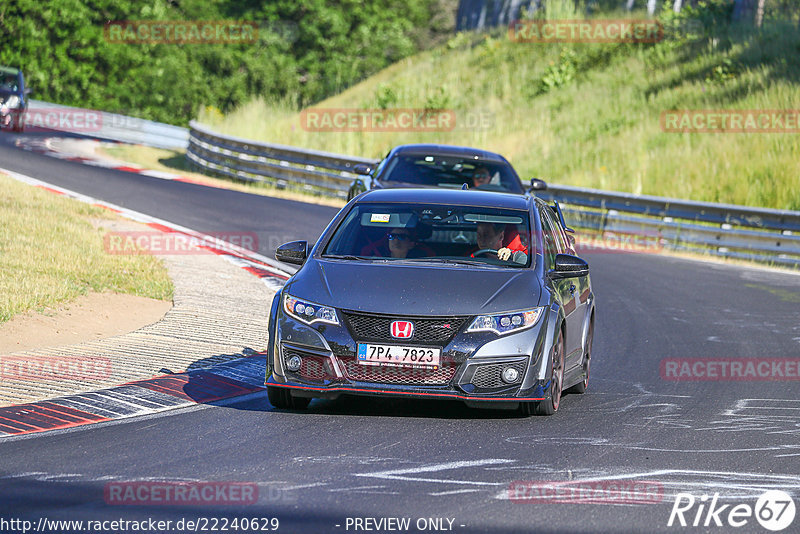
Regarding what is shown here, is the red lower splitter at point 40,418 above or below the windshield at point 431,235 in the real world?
below

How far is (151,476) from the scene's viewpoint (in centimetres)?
659

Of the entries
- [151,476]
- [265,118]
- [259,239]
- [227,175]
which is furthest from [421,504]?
[265,118]

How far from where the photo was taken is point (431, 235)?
30.8ft

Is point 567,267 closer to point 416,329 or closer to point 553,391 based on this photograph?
point 553,391

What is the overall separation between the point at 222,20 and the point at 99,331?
53.5 meters

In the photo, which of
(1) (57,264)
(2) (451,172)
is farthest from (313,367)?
(2) (451,172)

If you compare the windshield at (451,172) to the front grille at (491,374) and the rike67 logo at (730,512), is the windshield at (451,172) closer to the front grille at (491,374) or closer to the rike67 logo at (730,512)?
the front grille at (491,374)

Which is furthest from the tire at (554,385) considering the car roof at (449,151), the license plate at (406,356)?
the car roof at (449,151)

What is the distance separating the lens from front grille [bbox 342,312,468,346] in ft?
26.7

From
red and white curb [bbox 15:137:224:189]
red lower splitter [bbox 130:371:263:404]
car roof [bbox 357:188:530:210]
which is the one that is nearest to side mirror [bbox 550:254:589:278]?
car roof [bbox 357:188:530:210]

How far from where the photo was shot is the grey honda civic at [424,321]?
813 centimetres

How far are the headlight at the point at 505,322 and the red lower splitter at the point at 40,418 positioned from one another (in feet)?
8.12

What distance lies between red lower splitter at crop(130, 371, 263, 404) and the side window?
236 cm

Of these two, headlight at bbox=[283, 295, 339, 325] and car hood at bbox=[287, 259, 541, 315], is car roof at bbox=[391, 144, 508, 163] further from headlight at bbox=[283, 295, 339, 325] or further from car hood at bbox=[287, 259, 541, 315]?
headlight at bbox=[283, 295, 339, 325]
